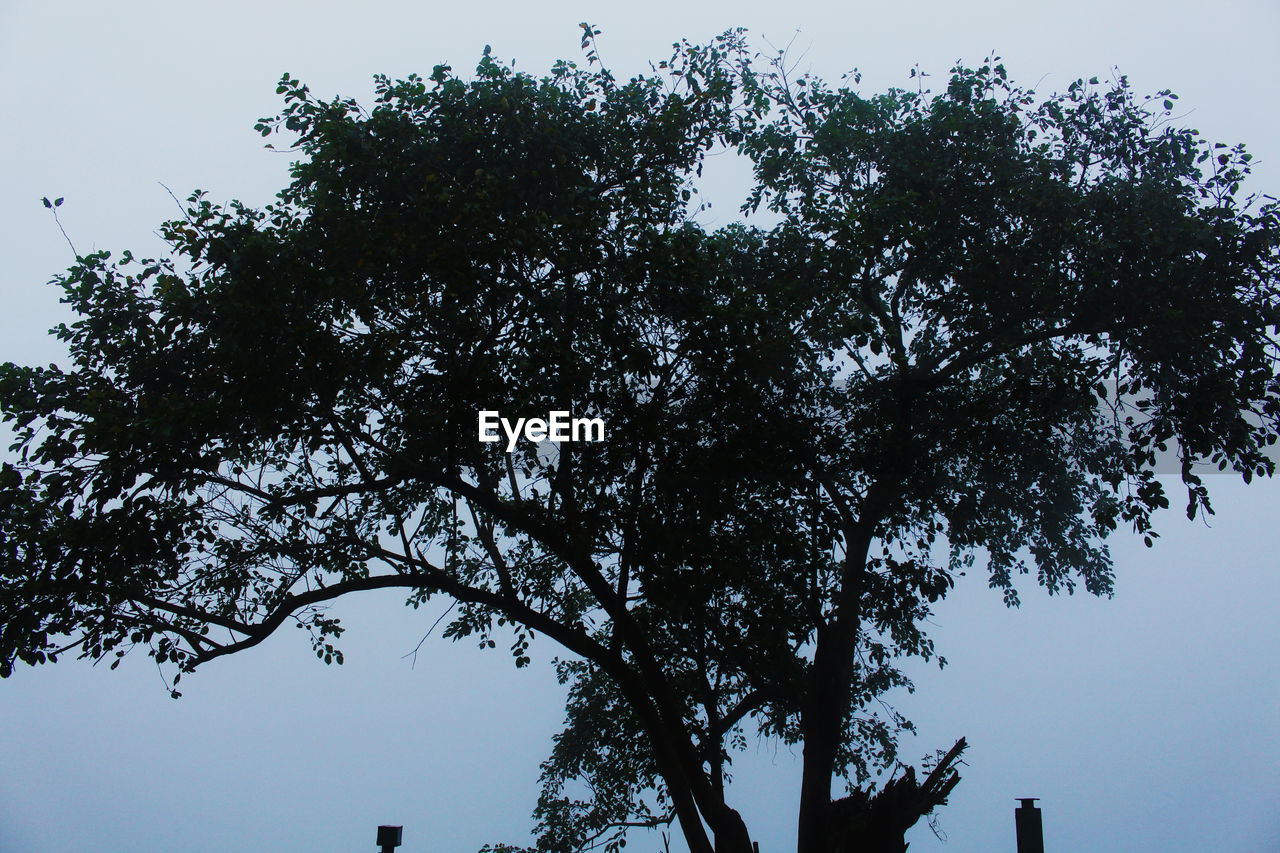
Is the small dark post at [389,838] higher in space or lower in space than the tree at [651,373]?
lower

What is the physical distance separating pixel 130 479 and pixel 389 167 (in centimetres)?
332

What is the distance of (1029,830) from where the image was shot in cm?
962

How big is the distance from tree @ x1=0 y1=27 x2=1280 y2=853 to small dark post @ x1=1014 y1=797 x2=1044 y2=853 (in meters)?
1.78

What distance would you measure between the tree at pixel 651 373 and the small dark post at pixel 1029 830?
178 cm

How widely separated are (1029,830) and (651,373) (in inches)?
260

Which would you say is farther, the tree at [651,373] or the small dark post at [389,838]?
the small dark post at [389,838]

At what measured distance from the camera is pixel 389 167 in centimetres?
768

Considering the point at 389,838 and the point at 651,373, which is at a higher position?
the point at 651,373

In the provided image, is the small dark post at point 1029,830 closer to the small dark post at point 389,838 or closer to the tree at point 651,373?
the tree at point 651,373

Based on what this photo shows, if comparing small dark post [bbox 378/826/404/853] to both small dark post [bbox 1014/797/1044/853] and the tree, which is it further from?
small dark post [bbox 1014/797/1044/853]

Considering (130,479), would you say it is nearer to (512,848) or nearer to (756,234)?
(512,848)

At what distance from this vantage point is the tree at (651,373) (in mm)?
7156

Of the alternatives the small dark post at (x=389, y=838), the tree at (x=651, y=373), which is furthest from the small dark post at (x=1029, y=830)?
the small dark post at (x=389, y=838)

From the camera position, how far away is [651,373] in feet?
27.0
